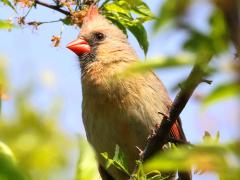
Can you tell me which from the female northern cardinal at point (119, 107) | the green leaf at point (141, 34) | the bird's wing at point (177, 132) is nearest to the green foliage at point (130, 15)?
the green leaf at point (141, 34)

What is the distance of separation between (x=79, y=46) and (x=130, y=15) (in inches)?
78.0

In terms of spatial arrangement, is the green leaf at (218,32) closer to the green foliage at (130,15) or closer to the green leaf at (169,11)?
the green leaf at (169,11)

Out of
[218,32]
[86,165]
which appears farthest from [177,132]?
[218,32]

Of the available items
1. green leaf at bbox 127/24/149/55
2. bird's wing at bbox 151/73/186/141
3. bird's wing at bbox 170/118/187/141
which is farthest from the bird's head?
green leaf at bbox 127/24/149/55

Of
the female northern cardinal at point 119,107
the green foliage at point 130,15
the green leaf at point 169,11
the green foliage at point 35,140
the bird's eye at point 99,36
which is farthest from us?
the bird's eye at point 99,36

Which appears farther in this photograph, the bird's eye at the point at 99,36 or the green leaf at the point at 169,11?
the bird's eye at the point at 99,36

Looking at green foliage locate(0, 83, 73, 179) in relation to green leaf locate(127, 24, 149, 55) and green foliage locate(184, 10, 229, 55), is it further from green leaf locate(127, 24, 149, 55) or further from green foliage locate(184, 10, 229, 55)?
green foliage locate(184, 10, 229, 55)

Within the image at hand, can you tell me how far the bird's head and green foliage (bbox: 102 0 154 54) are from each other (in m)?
1.68

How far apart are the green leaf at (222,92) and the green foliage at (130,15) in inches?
83.1

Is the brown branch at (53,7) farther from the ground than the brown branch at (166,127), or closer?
farther from the ground

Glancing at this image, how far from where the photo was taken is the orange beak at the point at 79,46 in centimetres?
496

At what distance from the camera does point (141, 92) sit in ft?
14.4

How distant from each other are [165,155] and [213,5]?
0.23 m

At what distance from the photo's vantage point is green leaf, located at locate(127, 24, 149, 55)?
9.84 feet
